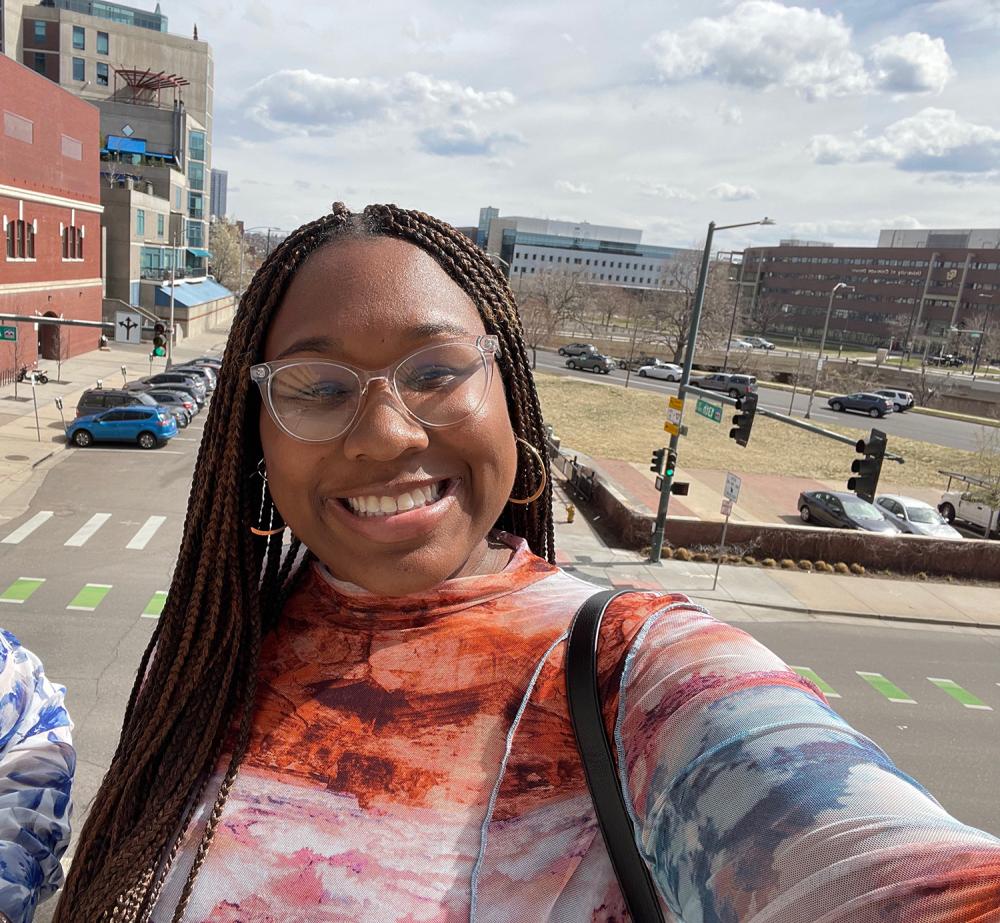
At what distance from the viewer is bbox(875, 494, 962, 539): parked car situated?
64.5 feet

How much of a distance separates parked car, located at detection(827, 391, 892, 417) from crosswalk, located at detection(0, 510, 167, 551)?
138ft

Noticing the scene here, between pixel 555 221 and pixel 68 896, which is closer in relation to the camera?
pixel 68 896

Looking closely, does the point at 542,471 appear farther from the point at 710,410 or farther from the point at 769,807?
the point at 710,410

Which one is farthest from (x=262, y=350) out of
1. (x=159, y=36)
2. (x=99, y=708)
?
(x=159, y=36)

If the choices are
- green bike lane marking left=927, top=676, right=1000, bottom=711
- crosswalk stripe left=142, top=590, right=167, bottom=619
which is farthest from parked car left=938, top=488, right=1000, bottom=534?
crosswalk stripe left=142, top=590, right=167, bottom=619

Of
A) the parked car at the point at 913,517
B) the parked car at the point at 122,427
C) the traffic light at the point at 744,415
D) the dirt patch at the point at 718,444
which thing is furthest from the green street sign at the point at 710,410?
the parked car at the point at 122,427

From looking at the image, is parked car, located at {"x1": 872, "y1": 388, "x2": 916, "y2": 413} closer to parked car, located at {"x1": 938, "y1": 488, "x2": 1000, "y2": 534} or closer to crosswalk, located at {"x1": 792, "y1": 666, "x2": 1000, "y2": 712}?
parked car, located at {"x1": 938, "y1": 488, "x2": 1000, "y2": 534}

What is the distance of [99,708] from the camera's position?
28.8ft

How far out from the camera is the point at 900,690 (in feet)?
39.0

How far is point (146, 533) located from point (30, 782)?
14449 millimetres

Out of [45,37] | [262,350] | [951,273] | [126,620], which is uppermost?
[45,37]

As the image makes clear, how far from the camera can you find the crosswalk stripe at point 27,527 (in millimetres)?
13867

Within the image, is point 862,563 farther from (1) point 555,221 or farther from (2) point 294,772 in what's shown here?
(1) point 555,221

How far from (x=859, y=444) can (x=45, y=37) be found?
86468mm
